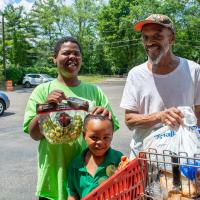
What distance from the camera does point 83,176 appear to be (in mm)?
2516

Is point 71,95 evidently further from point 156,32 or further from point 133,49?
point 133,49

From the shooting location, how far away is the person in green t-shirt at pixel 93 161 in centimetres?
246

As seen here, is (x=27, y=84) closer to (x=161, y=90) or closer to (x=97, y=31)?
(x=97, y=31)

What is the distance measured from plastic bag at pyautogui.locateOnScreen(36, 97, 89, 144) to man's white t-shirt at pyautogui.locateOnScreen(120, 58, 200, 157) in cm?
47

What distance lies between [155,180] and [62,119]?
0.76m

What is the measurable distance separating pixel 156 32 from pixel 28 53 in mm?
63608

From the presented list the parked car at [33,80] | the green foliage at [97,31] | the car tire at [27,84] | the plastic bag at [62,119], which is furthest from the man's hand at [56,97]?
the green foliage at [97,31]

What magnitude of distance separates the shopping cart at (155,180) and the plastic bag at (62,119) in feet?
2.00

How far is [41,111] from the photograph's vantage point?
248 cm

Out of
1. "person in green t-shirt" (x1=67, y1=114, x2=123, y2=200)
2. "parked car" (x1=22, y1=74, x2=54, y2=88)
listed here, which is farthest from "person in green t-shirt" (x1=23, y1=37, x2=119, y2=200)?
"parked car" (x1=22, y1=74, x2=54, y2=88)

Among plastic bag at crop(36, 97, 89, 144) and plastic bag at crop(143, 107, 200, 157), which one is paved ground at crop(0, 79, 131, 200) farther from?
plastic bag at crop(143, 107, 200, 157)

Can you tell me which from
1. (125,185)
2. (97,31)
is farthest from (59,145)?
(97,31)

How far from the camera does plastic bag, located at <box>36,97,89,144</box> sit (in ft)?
8.18

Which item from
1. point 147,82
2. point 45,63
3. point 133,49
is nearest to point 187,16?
point 133,49
